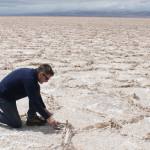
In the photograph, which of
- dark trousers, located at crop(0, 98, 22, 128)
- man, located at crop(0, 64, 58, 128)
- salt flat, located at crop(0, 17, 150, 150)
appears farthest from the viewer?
dark trousers, located at crop(0, 98, 22, 128)

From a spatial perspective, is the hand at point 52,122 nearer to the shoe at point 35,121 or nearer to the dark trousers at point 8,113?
the shoe at point 35,121

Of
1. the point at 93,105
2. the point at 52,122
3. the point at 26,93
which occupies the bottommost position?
the point at 93,105

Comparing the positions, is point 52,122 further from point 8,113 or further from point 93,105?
point 93,105

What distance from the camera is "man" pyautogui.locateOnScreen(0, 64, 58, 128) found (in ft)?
14.4

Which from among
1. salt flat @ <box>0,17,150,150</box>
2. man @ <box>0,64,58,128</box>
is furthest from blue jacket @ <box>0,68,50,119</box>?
salt flat @ <box>0,17,150,150</box>

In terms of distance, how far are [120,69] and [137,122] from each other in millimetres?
3362

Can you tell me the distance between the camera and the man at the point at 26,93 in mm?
4375

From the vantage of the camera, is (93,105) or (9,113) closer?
(9,113)

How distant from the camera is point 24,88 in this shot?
177 inches

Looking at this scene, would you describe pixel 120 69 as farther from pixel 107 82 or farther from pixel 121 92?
pixel 121 92

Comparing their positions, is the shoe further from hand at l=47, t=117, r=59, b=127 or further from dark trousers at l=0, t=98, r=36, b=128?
hand at l=47, t=117, r=59, b=127

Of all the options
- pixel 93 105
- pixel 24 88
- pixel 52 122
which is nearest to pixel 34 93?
pixel 24 88

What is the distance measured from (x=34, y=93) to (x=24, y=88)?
0.51ft

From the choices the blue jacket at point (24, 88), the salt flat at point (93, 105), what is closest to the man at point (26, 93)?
the blue jacket at point (24, 88)
